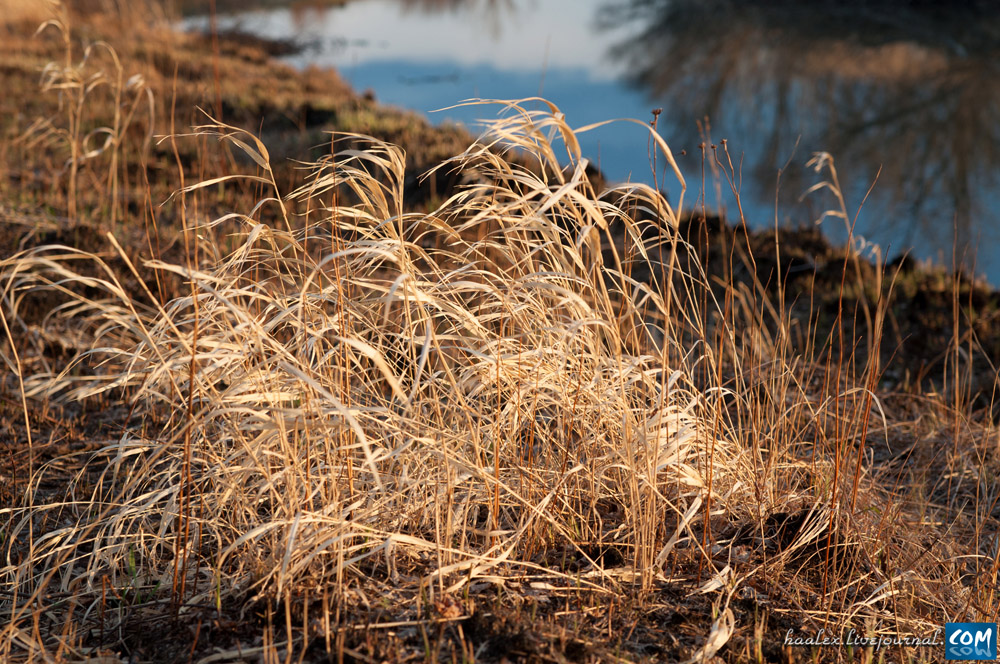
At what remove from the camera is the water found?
9.51 metres

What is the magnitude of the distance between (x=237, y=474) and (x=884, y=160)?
444 inches

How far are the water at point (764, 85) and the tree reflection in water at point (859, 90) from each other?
0.04m

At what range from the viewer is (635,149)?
10.5 meters

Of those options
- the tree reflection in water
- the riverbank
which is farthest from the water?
the riverbank

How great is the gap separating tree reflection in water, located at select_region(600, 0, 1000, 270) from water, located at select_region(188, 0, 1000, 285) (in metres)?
0.04

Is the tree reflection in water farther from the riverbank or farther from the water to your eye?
the riverbank

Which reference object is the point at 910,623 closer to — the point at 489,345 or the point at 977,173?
the point at 489,345

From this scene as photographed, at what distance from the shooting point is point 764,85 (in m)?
14.3

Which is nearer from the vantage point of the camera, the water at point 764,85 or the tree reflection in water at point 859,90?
the water at point 764,85

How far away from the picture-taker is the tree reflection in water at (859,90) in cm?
1009

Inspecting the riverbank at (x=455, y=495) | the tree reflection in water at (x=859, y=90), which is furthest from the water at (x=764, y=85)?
the riverbank at (x=455, y=495)

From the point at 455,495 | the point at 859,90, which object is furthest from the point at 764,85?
the point at 455,495

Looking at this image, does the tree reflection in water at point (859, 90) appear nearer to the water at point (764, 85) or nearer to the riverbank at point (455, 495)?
the water at point (764, 85)

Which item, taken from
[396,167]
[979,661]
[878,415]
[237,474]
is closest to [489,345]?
[396,167]
